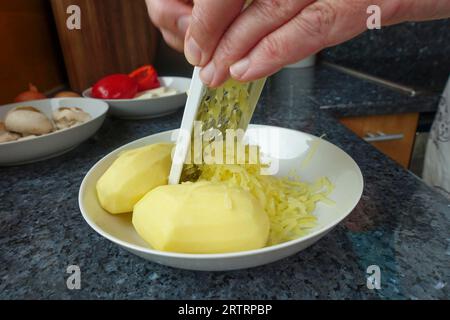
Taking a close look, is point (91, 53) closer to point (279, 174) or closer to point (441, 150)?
point (279, 174)

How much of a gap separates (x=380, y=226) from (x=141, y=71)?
92cm

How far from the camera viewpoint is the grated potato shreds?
1.46ft

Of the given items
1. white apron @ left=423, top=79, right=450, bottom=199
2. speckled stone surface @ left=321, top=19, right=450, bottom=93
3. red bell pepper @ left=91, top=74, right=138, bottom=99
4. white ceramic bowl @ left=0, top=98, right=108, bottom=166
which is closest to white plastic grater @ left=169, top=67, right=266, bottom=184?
white ceramic bowl @ left=0, top=98, right=108, bottom=166

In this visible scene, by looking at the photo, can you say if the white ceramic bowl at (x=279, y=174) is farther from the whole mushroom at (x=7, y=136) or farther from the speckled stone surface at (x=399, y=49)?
the speckled stone surface at (x=399, y=49)

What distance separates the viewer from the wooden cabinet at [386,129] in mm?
1072

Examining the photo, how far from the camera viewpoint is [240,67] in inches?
16.7

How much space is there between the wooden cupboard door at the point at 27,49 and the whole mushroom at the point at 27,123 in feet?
1.14

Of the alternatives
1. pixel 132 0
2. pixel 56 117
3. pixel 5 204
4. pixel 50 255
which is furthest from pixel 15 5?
pixel 50 255

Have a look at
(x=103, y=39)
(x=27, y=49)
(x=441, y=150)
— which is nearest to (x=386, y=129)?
(x=441, y=150)

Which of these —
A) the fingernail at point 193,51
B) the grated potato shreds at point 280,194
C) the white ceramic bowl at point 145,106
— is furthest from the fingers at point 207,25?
the white ceramic bowl at point 145,106

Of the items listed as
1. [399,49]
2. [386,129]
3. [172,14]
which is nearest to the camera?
[172,14]

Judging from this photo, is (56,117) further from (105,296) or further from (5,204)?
(105,296)

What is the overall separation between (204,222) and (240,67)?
0.19 metres

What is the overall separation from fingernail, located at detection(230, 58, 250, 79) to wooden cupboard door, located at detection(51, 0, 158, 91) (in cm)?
86
